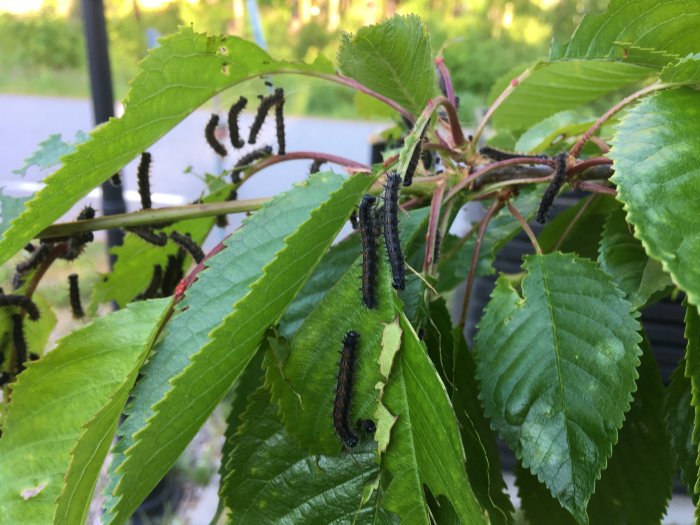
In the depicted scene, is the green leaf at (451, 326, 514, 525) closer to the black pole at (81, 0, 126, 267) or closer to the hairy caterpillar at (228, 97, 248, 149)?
the hairy caterpillar at (228, 97, 248, 149)

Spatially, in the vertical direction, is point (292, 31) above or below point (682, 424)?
below

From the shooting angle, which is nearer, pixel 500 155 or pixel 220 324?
pixel 220 324

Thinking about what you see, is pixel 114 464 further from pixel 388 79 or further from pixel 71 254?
pixel 388 79

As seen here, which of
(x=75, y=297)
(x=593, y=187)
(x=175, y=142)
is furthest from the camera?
(x=175, y=142)

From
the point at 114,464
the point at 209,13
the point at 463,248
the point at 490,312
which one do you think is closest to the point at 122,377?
the point at 114,464

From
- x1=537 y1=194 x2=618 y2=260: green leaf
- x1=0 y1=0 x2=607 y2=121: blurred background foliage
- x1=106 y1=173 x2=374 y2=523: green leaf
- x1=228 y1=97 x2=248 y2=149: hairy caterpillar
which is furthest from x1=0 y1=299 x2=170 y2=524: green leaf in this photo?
x1=0 y1=0 x2=607 y2=121: blurred background foliage

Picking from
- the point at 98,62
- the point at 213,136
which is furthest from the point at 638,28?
the point at 98,62

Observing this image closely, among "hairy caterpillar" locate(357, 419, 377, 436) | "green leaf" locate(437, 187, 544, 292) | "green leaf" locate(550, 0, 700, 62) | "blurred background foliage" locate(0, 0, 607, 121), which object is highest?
"green leaf" locate(550, 0, 700, 62)

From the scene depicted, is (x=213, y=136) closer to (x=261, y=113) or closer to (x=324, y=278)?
(x=261, y=113)
